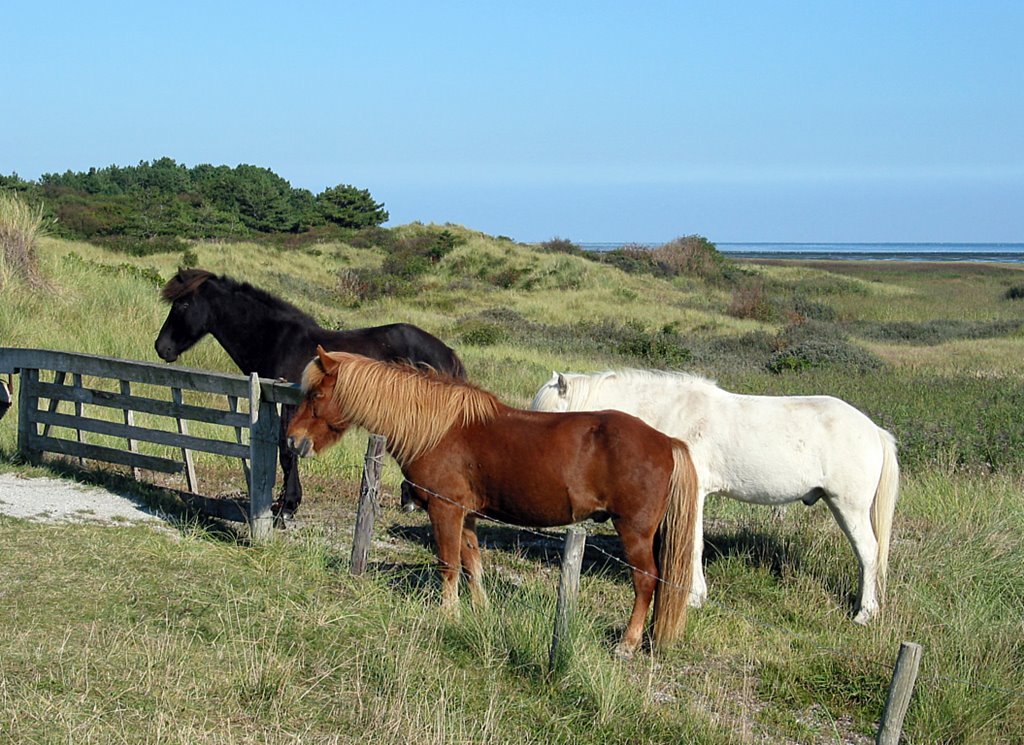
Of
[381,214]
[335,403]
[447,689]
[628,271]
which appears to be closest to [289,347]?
[335,403]

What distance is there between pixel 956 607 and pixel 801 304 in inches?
1525

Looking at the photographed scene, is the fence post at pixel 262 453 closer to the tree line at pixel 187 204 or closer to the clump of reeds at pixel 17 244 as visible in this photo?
the clump of reeds at pixel 17 244

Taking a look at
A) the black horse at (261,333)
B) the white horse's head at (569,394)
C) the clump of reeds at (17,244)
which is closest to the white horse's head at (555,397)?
the white horse's head at (569,394)

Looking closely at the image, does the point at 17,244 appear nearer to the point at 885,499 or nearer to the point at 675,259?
the point at 885,499

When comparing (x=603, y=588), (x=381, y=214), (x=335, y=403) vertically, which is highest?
(x=381, y=214)

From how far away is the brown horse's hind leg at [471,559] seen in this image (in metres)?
6.35

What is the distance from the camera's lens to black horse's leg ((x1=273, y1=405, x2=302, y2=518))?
8281 millimetres

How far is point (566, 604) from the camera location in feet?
17.1

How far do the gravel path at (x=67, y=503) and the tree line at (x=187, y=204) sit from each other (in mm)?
26694

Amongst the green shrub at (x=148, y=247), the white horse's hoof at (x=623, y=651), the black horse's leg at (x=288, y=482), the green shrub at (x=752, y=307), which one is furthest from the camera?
the green shrub at (x=752, y=307)

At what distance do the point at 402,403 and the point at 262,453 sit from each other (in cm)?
184

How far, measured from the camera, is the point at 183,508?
841 cm

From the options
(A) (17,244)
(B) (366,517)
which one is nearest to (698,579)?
(B) (366,517)

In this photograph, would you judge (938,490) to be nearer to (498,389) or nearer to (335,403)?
(335,403)
